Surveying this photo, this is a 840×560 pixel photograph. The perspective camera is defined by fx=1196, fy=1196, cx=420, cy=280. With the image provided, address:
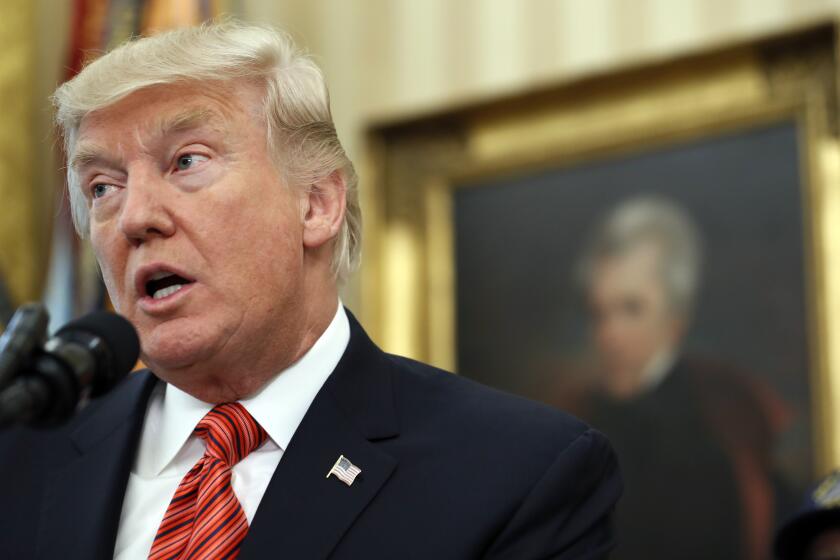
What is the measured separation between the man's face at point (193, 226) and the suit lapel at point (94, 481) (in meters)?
0.20

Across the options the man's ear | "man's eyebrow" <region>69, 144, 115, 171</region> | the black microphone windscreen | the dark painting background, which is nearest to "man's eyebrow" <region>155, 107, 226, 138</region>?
"man's eyebrow" <region>69, 144, 115, 171</region>

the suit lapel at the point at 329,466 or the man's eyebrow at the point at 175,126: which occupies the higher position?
the man's eyebrow at the point at 175,126

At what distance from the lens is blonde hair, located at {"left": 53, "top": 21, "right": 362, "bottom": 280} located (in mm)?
2512

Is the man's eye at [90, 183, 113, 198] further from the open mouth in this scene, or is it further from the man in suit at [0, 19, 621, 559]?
the open mouth

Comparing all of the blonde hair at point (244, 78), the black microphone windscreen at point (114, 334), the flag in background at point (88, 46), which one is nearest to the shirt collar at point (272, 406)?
the blonde hair at point (244, 78)

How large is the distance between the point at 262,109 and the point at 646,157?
278cm

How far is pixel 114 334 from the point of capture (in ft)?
5.17

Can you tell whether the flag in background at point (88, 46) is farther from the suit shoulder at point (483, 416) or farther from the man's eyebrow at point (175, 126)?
the suit shoulder at point (483, 416)

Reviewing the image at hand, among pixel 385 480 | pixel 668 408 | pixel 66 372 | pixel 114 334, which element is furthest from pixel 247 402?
pixel 668 408

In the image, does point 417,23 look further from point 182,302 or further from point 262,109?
point 182,302

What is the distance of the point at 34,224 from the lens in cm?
548

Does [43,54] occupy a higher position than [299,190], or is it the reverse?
[43,54]

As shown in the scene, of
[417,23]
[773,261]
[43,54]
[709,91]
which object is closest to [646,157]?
[709,91]

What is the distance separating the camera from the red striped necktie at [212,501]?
2.26 meters
